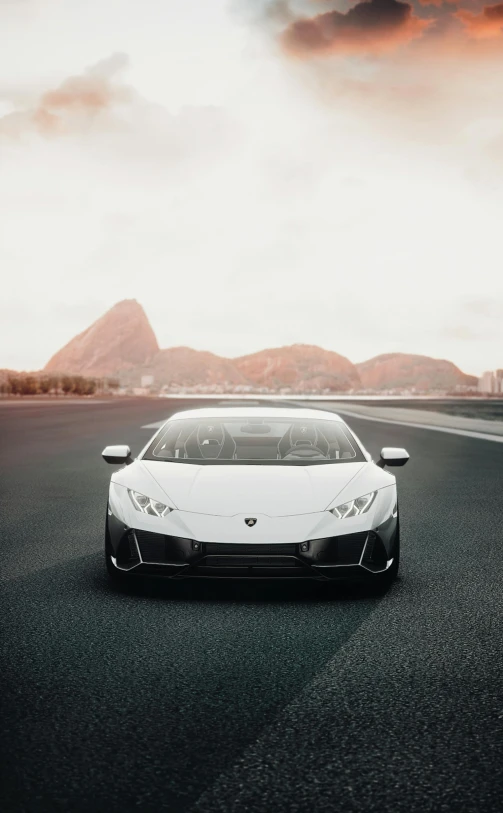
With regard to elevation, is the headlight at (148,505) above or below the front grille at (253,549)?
above

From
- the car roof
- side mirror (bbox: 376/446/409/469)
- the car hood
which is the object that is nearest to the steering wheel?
the car roof

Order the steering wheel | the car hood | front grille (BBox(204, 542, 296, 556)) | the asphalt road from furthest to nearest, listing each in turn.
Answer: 1. the steering wheel
2. the car hood
3. front grille (BBox(204, 542, 296, 556))
4. the asphalt road

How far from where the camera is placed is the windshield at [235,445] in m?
7.04

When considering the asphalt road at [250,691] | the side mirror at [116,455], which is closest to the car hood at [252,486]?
the side mirror at [116,455]

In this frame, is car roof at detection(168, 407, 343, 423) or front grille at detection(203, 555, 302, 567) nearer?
front grille at detection(203, 555, 302, 567)

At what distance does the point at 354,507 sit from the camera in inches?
237

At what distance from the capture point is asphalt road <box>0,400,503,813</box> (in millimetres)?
3162

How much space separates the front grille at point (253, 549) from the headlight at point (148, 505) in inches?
17.5

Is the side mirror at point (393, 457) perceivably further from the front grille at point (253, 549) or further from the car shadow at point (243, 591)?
the front grille at point (253, 549)

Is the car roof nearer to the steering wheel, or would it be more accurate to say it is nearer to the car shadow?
the steering wheel

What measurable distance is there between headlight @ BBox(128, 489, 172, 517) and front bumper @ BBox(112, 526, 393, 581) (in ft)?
0.47

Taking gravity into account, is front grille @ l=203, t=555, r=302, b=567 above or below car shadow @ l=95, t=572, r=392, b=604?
above

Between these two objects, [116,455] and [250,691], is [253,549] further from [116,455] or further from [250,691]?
[116,455]

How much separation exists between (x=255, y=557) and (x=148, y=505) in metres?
0.84
